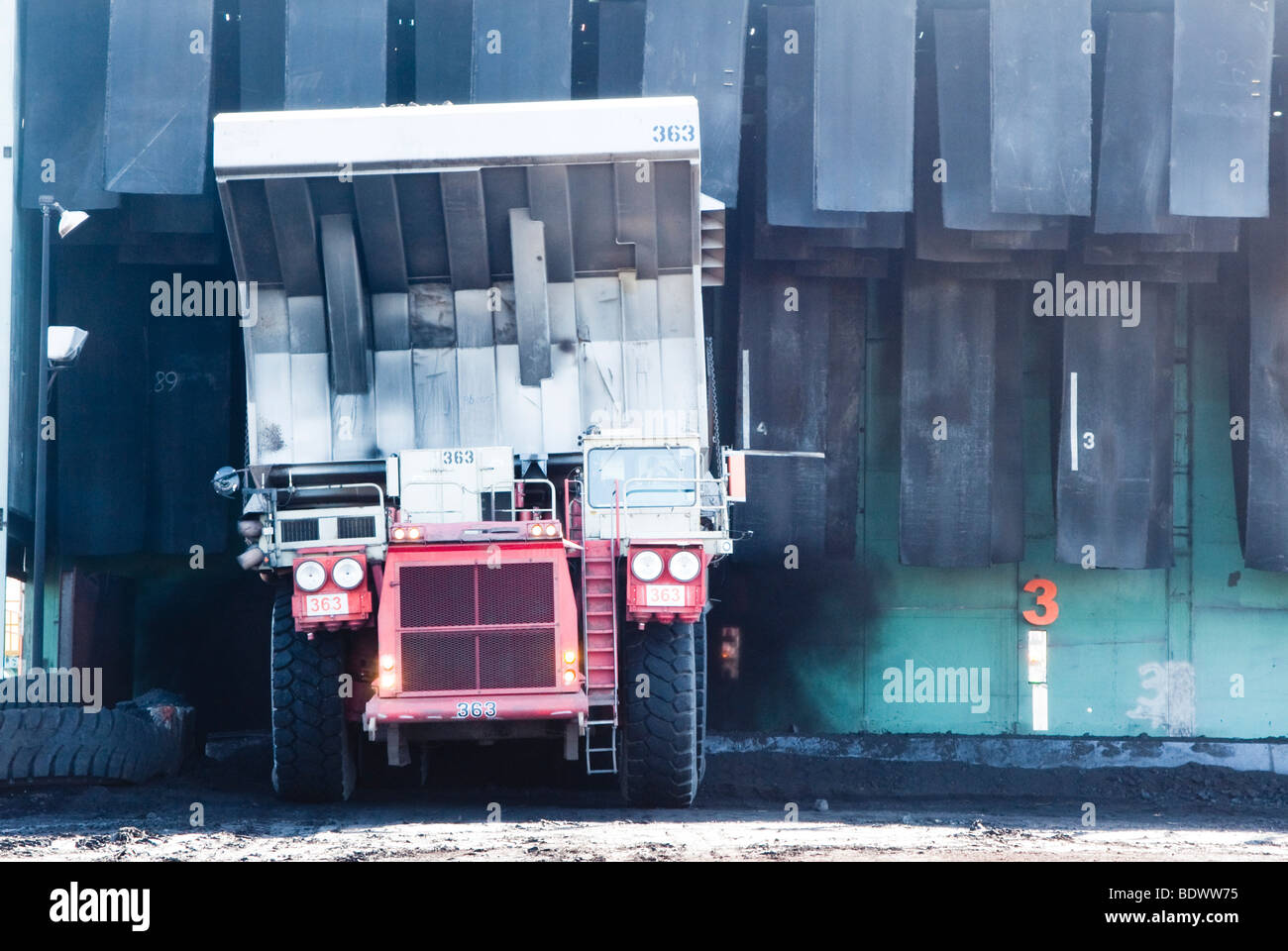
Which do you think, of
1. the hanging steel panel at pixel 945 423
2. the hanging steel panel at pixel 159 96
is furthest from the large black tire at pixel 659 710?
the hanging steel panel at pixel 159 96

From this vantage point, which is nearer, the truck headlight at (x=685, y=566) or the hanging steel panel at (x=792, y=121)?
the truck headlight at (x=685, y=566)

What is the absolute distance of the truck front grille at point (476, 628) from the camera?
10.9 metres

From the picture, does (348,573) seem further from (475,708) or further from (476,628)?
(475,708)

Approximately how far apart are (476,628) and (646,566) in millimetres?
1362

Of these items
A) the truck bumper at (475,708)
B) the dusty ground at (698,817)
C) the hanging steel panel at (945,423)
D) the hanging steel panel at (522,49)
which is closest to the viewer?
the dusty ground at (698,817)

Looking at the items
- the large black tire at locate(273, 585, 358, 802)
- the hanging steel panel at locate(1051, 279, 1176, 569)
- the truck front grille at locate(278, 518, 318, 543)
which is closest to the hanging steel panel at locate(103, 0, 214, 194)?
the truck front grille at locate(278, 518, 318, 543)

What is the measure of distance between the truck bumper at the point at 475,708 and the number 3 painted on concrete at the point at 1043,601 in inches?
354

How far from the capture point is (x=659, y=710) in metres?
11.4

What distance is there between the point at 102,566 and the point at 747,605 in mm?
7819

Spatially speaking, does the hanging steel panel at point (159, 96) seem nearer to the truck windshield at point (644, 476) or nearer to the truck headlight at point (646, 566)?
the truck windshield at point (644, 476)

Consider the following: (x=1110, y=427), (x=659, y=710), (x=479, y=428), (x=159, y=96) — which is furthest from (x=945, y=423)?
(x=159, y=96)

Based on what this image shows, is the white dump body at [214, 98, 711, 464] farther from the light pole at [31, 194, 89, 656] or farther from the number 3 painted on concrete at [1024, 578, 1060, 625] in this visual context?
the number 3 painted on concrete at [1024, 578, 1060, 625]

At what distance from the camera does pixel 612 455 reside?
40.0 feet
